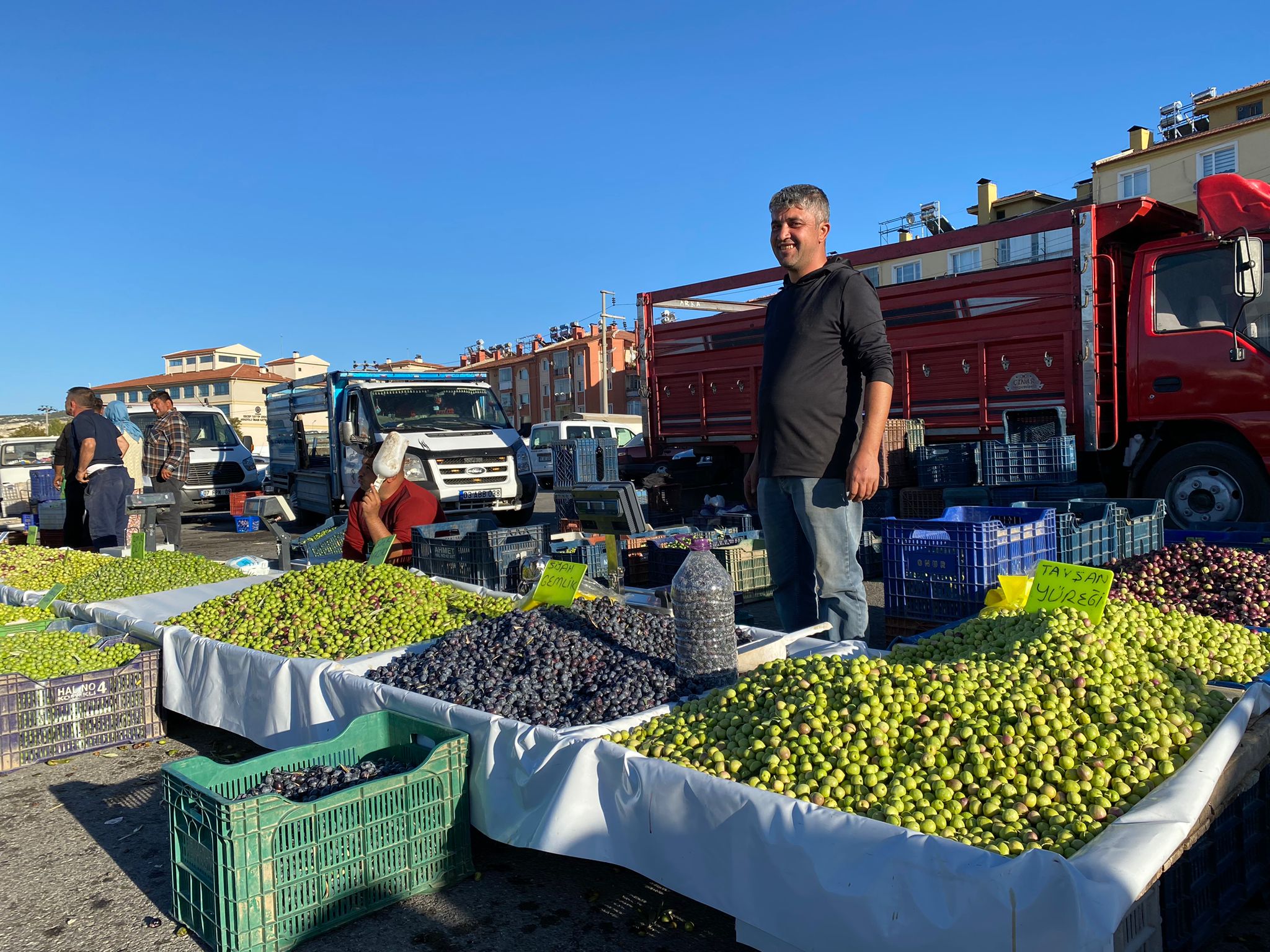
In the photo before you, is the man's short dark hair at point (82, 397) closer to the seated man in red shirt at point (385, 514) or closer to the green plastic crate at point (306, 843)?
the seated man in red shirt at point (385, 514)

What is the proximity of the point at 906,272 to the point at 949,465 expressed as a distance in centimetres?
1724

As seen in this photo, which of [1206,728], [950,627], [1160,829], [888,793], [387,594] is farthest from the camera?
[387,594]

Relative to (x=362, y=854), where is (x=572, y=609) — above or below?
above

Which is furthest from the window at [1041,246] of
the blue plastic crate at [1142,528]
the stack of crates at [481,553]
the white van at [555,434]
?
the white van at [555,434]

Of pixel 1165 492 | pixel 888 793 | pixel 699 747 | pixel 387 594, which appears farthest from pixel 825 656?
pixel 1165 492

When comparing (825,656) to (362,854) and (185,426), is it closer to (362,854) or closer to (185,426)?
(362,854)

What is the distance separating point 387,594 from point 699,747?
7.90 ft

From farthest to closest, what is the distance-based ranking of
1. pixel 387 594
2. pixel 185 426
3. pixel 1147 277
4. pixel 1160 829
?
pixel 185 426 < pixel 1147 277 < pixel 387 594 < pixel 1160 829

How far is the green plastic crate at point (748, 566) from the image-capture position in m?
6.48

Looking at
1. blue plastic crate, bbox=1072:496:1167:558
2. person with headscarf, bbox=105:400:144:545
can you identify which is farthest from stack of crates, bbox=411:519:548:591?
blue plastic crate, bbox=1072:496:1167:558

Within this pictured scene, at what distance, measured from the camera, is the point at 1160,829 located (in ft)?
6.44

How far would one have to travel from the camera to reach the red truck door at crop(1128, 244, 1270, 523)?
7.31 meters

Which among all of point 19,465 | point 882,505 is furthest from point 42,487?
point 882,505

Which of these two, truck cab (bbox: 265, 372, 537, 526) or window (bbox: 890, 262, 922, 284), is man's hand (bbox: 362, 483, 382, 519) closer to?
truck cab (bbox: 265, 372, 537, 526)
